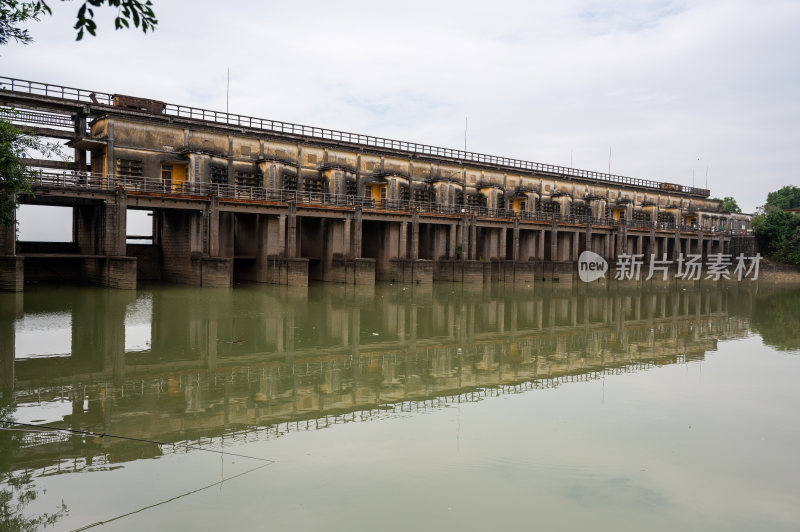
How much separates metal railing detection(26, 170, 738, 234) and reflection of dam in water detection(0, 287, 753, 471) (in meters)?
5.04

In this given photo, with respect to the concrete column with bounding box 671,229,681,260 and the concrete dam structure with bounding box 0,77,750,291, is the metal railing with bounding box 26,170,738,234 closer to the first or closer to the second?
the concrete dam structure with bounding box 0,77,750,291

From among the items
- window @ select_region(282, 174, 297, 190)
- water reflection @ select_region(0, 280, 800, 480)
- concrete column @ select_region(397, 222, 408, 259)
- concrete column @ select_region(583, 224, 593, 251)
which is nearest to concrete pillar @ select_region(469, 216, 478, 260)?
concrete column @ select_region(397, 222, 408, 259)

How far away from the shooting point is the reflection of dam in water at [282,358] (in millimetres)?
9367

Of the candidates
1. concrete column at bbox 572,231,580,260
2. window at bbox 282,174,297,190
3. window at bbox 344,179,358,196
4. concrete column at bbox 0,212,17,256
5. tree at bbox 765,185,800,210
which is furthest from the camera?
tree at bbox 765,185,800,210

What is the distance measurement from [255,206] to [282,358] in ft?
59.2

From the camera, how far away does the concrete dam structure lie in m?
28.0

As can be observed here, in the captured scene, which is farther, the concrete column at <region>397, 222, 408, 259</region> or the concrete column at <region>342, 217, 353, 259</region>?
the concrete column at <region>397, 222, 408, 259</region>

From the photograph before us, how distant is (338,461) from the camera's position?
786cm

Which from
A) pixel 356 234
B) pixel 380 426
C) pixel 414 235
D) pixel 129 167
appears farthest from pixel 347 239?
pixel 380 426

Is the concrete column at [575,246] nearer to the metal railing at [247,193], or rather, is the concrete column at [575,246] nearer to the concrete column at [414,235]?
the metal railing at [247,193]

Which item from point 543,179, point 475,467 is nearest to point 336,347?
point 475,467

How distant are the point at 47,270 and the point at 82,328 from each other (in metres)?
15.4

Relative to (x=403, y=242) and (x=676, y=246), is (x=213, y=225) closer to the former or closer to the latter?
(x=403, y=242)

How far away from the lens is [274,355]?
575 inches
